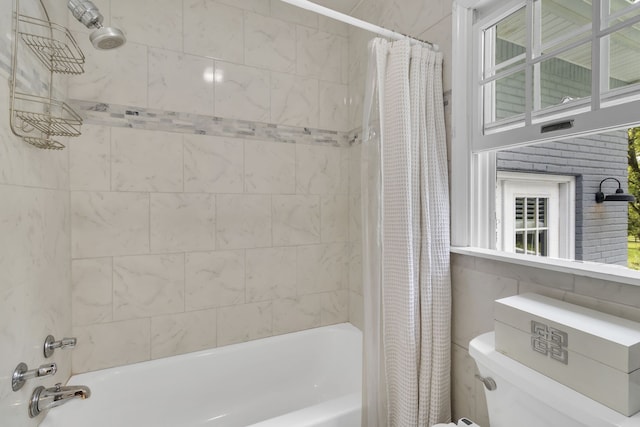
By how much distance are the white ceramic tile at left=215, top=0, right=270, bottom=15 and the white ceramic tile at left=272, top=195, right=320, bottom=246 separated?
3.77ft

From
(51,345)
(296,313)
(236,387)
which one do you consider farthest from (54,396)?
(296,313)

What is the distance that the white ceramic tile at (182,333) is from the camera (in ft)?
5.52

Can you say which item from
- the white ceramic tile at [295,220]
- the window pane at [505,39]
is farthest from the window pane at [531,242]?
the white ceramic tile at [295,220]

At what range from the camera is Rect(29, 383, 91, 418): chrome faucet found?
112cm

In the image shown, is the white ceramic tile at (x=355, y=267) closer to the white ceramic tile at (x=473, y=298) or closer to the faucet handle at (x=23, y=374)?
the white ceramic tile at (x=473, y=298)

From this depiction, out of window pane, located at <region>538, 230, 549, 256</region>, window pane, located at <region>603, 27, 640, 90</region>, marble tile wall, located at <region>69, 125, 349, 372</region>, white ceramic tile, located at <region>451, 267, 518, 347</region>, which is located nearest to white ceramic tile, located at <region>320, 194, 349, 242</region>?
marble tile wall, located at <region>69, 125, 349, 372</region>

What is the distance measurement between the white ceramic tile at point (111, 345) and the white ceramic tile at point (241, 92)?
128cm

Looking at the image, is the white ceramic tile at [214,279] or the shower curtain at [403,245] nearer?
the shower curtain at [403,245]

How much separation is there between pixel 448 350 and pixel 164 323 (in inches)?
57.8

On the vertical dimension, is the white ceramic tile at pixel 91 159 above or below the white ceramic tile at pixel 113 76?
below

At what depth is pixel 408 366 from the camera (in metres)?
1.19

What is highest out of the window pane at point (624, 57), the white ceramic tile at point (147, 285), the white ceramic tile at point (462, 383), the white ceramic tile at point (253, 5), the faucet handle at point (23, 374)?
the white ceramic tile at point (253, 5)

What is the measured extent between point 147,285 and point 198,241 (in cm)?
35

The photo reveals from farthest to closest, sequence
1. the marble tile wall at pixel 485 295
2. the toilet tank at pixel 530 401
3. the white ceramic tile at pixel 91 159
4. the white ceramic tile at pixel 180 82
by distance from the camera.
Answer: the white ceramic tile at pixel 180 82
the white ceramic tile at pixel 91 159
the marble tile wall at pixel 485 295
the toilet tank at pixel 530 401
